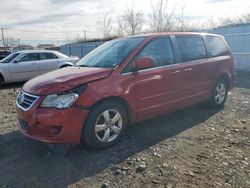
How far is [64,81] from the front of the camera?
157 inches

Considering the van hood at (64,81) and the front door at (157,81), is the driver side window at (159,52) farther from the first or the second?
the van hood at (64,81)

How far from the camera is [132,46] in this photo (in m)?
4.71

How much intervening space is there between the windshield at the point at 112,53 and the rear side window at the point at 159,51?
182 mm

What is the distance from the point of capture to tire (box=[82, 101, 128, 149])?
400cm

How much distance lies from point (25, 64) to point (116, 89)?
899 cm

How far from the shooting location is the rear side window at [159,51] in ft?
15.5

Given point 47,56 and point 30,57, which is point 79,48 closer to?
point 47,56

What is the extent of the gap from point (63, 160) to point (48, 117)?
0.66 metres

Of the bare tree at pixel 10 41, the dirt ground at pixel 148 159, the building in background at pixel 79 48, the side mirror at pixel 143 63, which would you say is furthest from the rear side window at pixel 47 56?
the bare tree at pixel 10 41

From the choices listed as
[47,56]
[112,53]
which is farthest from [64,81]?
[47,56]

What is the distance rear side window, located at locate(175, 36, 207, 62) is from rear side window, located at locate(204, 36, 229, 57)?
0.65 feet

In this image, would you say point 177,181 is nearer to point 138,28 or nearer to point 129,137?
point 129,137

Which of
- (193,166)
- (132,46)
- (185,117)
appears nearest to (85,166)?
(193,166)

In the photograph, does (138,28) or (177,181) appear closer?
(177,181)
